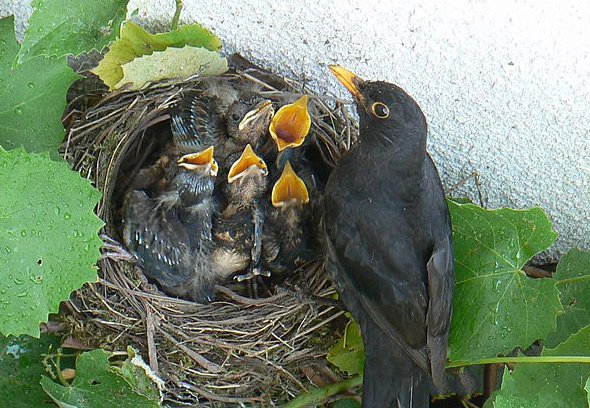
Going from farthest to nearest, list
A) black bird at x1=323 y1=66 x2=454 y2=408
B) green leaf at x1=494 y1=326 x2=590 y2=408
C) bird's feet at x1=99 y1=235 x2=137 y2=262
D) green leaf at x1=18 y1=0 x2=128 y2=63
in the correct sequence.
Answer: bird's feet at x1=99 y1=235 x2=137 y2=262 < black bird at x1=323 y1=66 x2=454 y2=408 < green leaf at x1=494 y1=326 x2=590 y2=408 < green leaf at x1=18 y1=0 x2=128 y2=63

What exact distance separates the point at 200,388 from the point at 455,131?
0.76 metres

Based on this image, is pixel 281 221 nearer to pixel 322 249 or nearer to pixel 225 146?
pixel 322 249

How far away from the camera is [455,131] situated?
1791 mm

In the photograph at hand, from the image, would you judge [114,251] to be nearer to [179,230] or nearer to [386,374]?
[179,230]

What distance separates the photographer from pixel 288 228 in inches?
72.6

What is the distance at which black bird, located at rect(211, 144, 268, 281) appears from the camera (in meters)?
1.84

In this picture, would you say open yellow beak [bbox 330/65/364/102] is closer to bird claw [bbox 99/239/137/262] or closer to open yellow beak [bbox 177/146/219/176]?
open yellow beak [bbox 177/146/219/176]

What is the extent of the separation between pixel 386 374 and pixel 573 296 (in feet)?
1.40

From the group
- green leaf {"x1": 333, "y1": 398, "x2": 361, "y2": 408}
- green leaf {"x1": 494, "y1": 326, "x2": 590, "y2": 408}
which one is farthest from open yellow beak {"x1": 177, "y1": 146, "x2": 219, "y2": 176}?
green leaf {"x1": 494, "y1": 326, "x2": 590, "y2": 408}

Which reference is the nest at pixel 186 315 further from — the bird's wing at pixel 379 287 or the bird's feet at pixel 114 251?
the bird's wing at pixel 379 287

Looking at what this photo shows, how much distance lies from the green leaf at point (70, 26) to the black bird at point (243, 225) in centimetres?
53

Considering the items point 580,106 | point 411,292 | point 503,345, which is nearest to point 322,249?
point 411,292

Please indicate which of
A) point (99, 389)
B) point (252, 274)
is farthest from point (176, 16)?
point (99, 389)

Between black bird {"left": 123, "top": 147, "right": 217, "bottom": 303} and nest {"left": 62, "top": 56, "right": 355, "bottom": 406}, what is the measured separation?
1.5 inches
